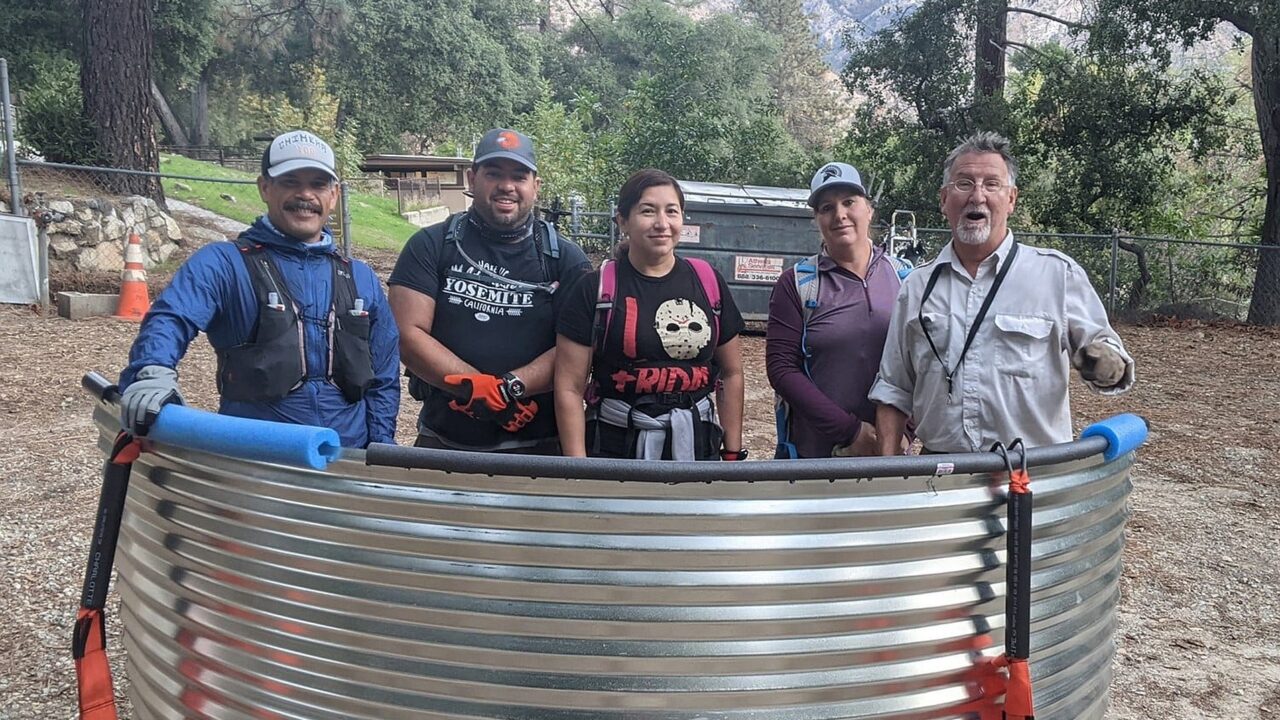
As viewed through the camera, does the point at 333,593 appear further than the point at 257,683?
No

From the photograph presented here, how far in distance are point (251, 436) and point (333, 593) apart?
0.32 meters

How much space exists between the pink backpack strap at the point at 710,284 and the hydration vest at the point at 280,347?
1.02m

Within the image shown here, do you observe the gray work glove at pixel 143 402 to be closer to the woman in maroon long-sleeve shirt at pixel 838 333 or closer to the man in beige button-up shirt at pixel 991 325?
the woman in maroon long-sleeve shirt at pixel 838 333

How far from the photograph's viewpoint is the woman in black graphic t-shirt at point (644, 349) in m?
2.92

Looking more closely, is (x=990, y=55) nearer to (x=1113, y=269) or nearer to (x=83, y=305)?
(x=1113, y=269)

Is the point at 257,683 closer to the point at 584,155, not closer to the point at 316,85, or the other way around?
the point at 584,155

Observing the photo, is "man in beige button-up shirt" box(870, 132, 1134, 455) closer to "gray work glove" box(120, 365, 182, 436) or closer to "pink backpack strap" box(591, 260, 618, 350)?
"pink backpack strap" box(591, 260, 618, 350)

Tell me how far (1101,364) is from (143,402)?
2.19 m

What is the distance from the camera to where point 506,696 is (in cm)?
173

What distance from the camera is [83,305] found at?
9.50 metres

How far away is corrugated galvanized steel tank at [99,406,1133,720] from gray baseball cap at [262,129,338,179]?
3.76 feet

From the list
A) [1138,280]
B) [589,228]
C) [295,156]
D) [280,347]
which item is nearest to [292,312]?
[280,347]

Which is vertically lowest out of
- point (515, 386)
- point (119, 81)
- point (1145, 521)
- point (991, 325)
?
point (1145, 521)

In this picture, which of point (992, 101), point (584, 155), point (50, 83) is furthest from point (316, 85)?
point (992, 101)
